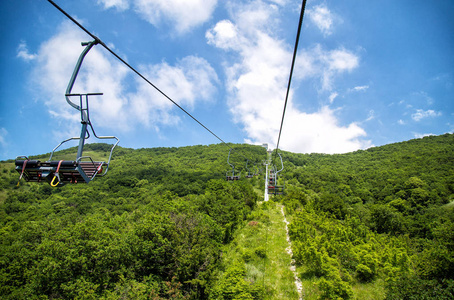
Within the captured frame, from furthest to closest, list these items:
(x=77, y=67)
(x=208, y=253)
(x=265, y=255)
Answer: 1. (x=265, y=255)
2. (x=208, y=253)
3. (x=77, y=67)

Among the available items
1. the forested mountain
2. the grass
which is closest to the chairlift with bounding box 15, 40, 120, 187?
the forested mountain

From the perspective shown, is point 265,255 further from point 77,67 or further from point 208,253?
point 77,67

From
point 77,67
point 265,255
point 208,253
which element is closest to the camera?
point 77,67

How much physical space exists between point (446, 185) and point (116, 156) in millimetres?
133355

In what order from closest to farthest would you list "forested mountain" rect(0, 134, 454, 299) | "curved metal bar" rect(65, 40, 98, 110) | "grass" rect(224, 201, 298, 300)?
"curved metal bar" rect(65, 40, 98, 110) < "forested mountain" rect(0, 134, 454, 299) < "grass" rect(224, 201, 298, 300)

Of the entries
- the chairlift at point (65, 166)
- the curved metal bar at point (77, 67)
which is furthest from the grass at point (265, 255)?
the curved metal bar at point (77, 67)

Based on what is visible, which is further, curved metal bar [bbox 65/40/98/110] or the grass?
the grass

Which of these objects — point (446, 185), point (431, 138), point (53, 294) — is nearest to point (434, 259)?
point (53, 294)

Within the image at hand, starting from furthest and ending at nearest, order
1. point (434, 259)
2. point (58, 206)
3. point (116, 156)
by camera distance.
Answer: point (116, 156) < point (58, 206) < point (434, 259)

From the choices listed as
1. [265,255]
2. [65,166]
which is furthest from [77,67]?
[265,255]

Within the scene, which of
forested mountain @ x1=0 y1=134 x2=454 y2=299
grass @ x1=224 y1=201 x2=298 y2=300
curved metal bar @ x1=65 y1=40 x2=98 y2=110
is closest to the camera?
curved metal bar @ x1=65 y1=40 x2=98 y2=110

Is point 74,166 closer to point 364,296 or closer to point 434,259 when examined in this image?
point 364,296

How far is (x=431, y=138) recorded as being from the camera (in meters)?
98.4

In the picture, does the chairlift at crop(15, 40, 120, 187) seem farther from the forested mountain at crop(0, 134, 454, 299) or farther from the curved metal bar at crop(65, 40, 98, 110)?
the forested mountain at crop(0, 134, 454, 299)
